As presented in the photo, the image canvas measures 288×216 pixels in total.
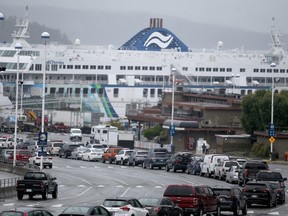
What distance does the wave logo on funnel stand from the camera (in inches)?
7397

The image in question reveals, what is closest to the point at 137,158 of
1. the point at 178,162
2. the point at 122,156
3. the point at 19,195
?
the point at 122,156

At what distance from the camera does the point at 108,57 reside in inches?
6678

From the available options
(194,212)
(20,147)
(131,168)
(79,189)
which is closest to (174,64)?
(20,147)

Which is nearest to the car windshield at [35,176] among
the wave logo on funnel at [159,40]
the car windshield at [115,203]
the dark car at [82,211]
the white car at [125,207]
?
the white car at [125,207]

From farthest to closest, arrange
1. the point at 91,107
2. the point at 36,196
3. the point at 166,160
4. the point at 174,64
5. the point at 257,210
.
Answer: the point at 174,64, the point at 91,107, the point at 166,160, the point at 36,196, the point at 257,210

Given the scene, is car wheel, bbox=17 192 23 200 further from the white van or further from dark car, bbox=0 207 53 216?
the white van

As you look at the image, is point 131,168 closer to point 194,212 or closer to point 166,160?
point 166,160

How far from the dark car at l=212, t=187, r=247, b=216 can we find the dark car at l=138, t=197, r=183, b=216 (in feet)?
16.6

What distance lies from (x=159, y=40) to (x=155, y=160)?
118m

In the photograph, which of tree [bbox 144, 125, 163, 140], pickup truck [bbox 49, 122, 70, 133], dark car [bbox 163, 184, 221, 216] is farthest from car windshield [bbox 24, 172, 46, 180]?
pickup truck [bbox 49, 122, 70, 133]

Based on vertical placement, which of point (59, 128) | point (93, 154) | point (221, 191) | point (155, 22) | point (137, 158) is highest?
point (155, 22)

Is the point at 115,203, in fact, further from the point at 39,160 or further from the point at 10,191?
the point at 39,160

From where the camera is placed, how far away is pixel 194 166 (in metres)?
65.7

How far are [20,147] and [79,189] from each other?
32.1m
